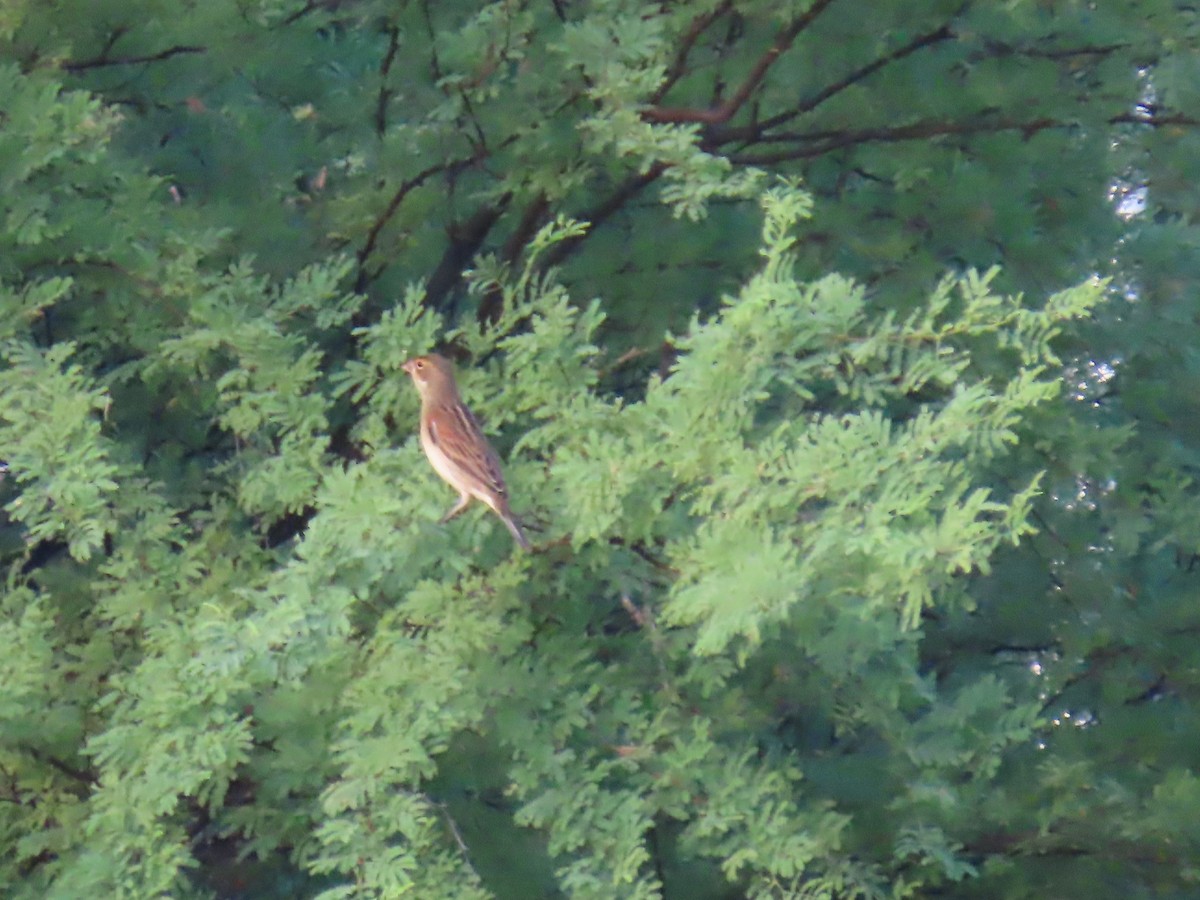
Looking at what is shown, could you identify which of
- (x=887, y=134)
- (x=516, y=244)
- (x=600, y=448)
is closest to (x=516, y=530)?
(x=600, y=448)

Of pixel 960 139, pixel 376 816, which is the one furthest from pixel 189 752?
pixel 960 139

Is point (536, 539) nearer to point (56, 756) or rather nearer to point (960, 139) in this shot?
point (56, 756)

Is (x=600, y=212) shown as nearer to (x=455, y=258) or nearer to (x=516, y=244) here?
(x=516, y=244)

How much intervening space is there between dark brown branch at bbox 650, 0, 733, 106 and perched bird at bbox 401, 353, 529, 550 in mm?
1078

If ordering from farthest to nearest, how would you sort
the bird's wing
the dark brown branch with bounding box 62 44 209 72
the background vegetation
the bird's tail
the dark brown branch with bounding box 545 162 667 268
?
the dark brown branch with bounding box 545 162 667 268 < the dark brown branch with bounding box 62 44 209 72 < the bird's wing < the bird's tail < the background vegetation

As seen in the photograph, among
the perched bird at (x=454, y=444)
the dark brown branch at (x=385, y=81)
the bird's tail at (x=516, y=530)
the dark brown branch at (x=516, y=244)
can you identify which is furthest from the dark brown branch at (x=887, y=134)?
the bird's tail at (x=516, y=530)

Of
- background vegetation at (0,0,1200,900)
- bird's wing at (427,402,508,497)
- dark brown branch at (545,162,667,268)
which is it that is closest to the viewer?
background vegetation at (0,0,1200,900)

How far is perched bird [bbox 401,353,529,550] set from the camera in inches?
173

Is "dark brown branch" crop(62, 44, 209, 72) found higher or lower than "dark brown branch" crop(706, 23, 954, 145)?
higher

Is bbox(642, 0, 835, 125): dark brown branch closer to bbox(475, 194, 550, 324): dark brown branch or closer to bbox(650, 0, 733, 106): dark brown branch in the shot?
bbox(650, 0, 733, 106): dark brown branch

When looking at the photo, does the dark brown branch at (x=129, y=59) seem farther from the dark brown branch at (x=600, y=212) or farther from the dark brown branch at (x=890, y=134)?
the dark brown branch at (x=890, y=134)

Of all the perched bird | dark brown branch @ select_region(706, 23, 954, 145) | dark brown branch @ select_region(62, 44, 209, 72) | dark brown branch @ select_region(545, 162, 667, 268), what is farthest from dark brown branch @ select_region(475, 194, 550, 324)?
dark brown branch @ select_region(62, 44, 209, 72)

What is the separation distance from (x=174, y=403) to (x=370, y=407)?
2.01 ft

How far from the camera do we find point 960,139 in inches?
232
